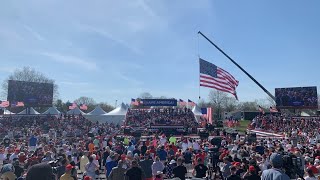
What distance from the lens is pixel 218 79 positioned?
95.9ft

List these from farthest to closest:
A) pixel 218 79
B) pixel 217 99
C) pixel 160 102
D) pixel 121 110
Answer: pixel 217 99, pixel 121 110, pixel 160 102, pixel 218 79

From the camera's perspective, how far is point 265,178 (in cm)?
520

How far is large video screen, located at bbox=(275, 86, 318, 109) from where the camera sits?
4588 cm

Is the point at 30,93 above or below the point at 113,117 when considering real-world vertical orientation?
above

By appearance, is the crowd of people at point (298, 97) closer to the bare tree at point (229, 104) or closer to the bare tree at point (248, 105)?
the bare tree at point (229, 104)

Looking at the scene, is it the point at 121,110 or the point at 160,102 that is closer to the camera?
the point at 160,102

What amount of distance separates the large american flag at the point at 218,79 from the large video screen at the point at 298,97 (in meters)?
21.0

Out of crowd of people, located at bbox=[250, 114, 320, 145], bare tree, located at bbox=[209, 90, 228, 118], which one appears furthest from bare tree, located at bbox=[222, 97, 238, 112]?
crowd of people, located at bbox=[250, 114, 320, 145]

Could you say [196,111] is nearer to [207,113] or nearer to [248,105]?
[207,113]

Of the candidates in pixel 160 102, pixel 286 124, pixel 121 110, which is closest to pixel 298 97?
pixel 286 124

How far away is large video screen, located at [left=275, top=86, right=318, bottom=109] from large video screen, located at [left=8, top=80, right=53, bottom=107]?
35.2m

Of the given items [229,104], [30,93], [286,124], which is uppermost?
[229,104]

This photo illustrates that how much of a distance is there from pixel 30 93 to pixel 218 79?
108 ft

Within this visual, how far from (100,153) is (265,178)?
12944 millimetres
